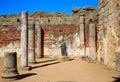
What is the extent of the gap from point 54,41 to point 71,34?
5.52 ft

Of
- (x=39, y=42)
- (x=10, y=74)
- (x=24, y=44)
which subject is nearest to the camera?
(x=10, y=74)

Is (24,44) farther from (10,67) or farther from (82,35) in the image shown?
(82,35)

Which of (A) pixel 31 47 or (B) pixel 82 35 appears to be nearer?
(A) pixel 31 47

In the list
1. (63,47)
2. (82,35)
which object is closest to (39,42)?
(63,47)

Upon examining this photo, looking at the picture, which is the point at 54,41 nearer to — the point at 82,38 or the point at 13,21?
the point at 82,38

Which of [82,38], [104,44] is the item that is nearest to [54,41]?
[82,38]

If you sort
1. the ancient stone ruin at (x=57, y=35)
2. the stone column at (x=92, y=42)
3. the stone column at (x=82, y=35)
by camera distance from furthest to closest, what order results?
the stone column at (x=82, y=35), the ancient stone ruin at (x=57, y=35), the stone column at (x=92, y=42)

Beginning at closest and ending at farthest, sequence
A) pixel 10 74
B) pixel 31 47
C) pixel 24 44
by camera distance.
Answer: pixel 10 74 → pixel 24 44 → pixel 31 47

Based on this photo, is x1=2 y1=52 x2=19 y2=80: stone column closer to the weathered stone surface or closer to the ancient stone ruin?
the weathered stone surface

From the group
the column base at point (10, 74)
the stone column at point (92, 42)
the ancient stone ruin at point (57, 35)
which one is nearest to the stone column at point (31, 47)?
the ancient stone ruin at point (57, 35)

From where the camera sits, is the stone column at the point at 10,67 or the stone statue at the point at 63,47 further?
the stone statue at the point at 63,47

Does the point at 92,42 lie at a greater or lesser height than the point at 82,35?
lesser

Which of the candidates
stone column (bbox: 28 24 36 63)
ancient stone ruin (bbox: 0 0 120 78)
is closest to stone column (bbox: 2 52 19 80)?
stone column (bbox: 28 24 36 63)

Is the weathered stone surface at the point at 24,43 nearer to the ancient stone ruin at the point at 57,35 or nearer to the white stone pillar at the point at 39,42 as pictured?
the ancient stone ruin at the point at 57,35
